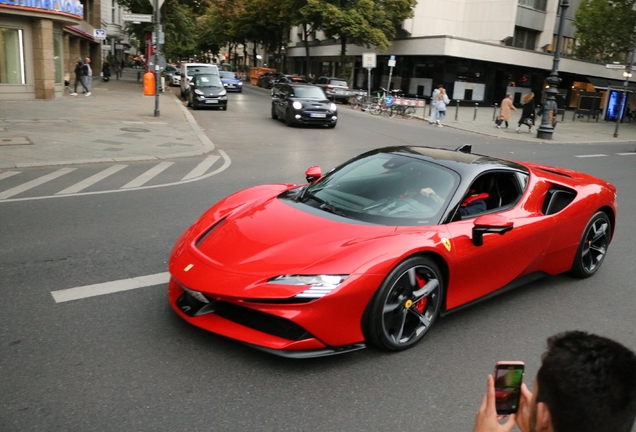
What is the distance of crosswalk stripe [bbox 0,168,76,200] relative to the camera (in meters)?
8.38

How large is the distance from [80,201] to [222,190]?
2.20m

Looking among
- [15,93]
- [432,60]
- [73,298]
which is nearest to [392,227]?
[73,298]

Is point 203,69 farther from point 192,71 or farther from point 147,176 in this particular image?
point 147,176

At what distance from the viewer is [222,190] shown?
930cm

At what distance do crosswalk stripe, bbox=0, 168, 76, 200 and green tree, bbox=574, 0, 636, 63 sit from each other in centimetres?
3510

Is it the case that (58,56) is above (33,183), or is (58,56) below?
above

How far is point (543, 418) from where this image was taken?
1.50 m

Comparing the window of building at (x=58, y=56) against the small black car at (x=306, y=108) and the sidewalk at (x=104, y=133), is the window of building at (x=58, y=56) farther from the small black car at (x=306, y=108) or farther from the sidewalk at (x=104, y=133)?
the small black car at (x=306, y=108)

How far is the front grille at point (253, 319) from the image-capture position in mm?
3490

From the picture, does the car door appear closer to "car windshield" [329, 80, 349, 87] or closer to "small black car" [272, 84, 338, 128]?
"small black car" [272, 84, 338, 128]

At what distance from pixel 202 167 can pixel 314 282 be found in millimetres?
8590

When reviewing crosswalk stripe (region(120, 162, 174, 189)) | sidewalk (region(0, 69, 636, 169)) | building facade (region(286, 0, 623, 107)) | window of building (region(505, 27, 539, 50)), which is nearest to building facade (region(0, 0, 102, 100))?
sidewalk (region(0, 69, 636, 169))

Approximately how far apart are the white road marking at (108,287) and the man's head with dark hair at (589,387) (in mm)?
3953

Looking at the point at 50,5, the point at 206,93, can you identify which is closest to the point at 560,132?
the point at 206,93
